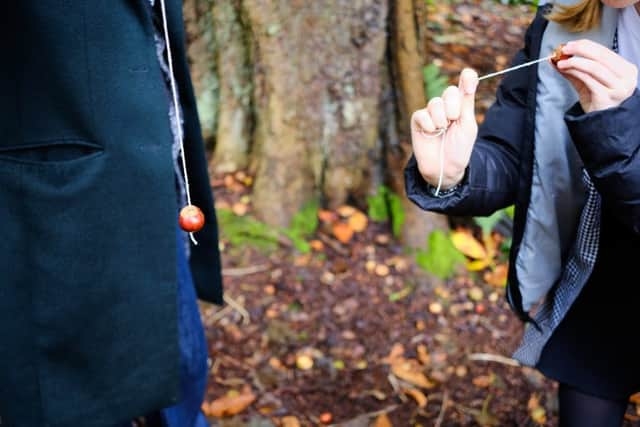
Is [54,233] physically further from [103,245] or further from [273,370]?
[273,370]

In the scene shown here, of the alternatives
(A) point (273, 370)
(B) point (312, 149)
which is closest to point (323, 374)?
(A) point (273, 370)

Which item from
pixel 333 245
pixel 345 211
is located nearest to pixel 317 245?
pixel 333 245

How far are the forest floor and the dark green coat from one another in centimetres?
117

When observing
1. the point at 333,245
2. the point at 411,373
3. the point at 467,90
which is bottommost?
the point at 411,373

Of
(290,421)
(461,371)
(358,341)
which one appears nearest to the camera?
(290,421)

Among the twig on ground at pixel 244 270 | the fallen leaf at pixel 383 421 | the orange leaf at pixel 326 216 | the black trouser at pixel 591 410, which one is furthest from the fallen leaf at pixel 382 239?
the black trouser at pixel 591 410

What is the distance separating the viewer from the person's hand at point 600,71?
1.39 m

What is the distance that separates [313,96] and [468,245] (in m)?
1.13

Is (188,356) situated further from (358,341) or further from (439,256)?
(439,256)

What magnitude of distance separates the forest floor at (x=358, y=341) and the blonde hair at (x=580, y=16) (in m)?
1.82

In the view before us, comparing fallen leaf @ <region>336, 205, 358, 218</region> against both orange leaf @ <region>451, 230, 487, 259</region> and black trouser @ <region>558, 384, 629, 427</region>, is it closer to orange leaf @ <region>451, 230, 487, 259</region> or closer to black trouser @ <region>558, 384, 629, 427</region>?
orange leaf @ <region>451, 230, 487, 259</region>

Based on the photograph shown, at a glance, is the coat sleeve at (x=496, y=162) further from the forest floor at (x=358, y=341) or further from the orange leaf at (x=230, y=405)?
the orange leaf at (x=230, y=405)

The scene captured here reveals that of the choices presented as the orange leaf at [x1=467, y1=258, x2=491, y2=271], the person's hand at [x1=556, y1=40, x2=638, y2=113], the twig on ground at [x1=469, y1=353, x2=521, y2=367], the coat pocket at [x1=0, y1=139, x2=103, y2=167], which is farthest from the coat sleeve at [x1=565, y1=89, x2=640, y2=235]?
the orange leaf at [x1=467, y1=258, x2=491, y2=271]

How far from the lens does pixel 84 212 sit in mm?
1568
